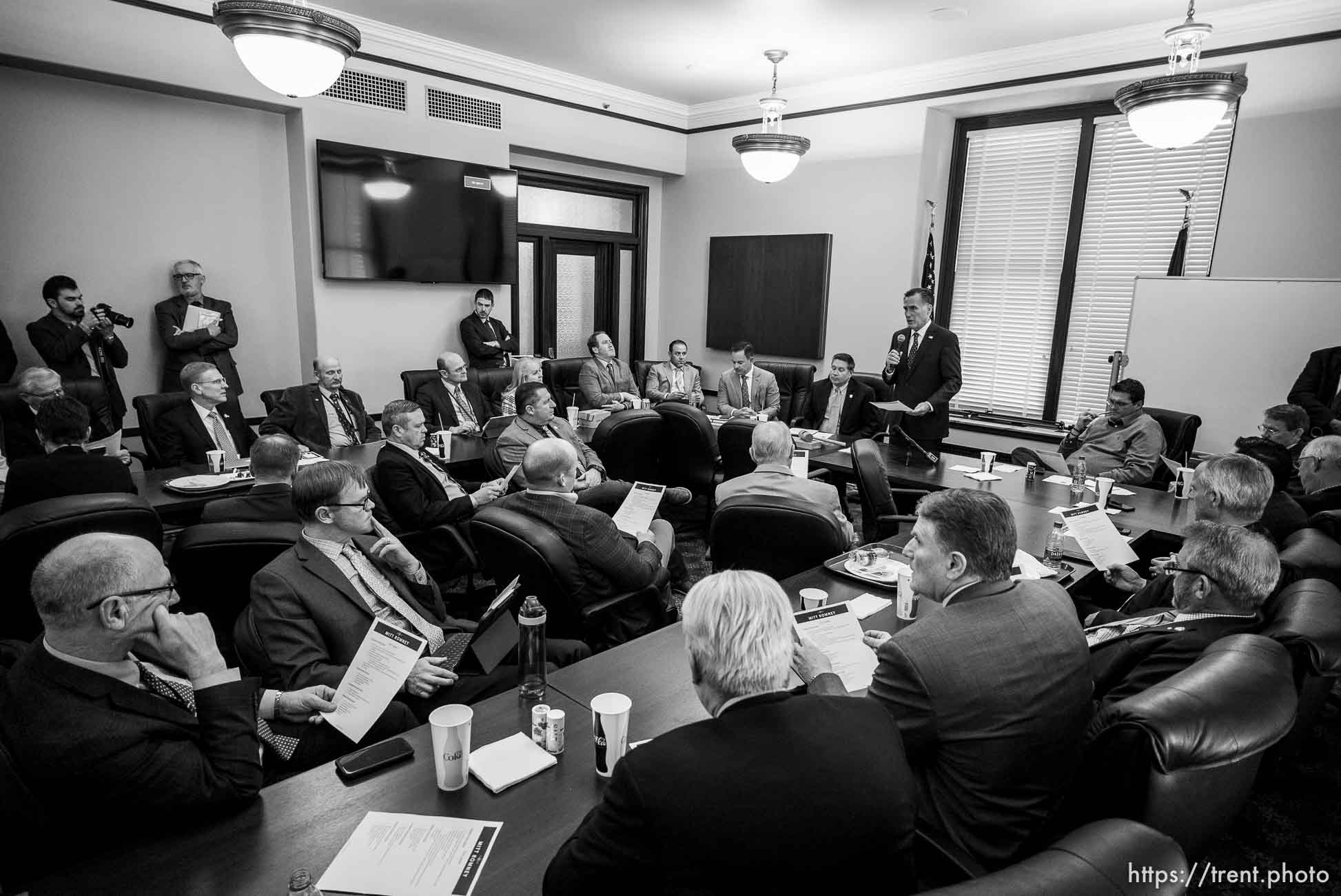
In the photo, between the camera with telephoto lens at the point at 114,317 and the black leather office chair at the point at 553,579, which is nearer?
the black leather office chair at the point at 553,579

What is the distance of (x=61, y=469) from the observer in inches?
114

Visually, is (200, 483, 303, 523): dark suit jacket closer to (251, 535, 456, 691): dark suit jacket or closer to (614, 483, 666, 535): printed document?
(251, 535, 456, 691): dark suit jacket

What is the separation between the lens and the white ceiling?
5051mm

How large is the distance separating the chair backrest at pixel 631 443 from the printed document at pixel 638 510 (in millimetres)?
1606

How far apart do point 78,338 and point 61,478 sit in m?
2.56

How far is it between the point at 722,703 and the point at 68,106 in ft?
19.9

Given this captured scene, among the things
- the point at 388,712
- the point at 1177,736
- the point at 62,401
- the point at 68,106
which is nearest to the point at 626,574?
the point at 388,712

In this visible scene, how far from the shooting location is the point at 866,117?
275 inches

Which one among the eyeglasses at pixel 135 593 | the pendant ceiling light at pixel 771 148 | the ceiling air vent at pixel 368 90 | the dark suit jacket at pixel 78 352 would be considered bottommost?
the eyeglasses at pixel 135 593

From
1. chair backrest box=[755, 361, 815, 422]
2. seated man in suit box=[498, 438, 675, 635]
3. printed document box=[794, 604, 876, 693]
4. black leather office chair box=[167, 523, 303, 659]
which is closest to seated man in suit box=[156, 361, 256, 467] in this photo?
black leather office chair box=[167, 523, 303, 659]

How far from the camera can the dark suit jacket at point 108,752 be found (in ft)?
4.25

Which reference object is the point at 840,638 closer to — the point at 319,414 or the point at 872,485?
the point at 872,485

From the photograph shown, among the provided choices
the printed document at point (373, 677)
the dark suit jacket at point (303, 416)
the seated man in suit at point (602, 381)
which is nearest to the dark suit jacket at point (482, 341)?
the seated man in suit at point (602, 381)

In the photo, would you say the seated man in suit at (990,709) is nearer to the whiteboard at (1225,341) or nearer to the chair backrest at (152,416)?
the chair backrest at (152,416)
